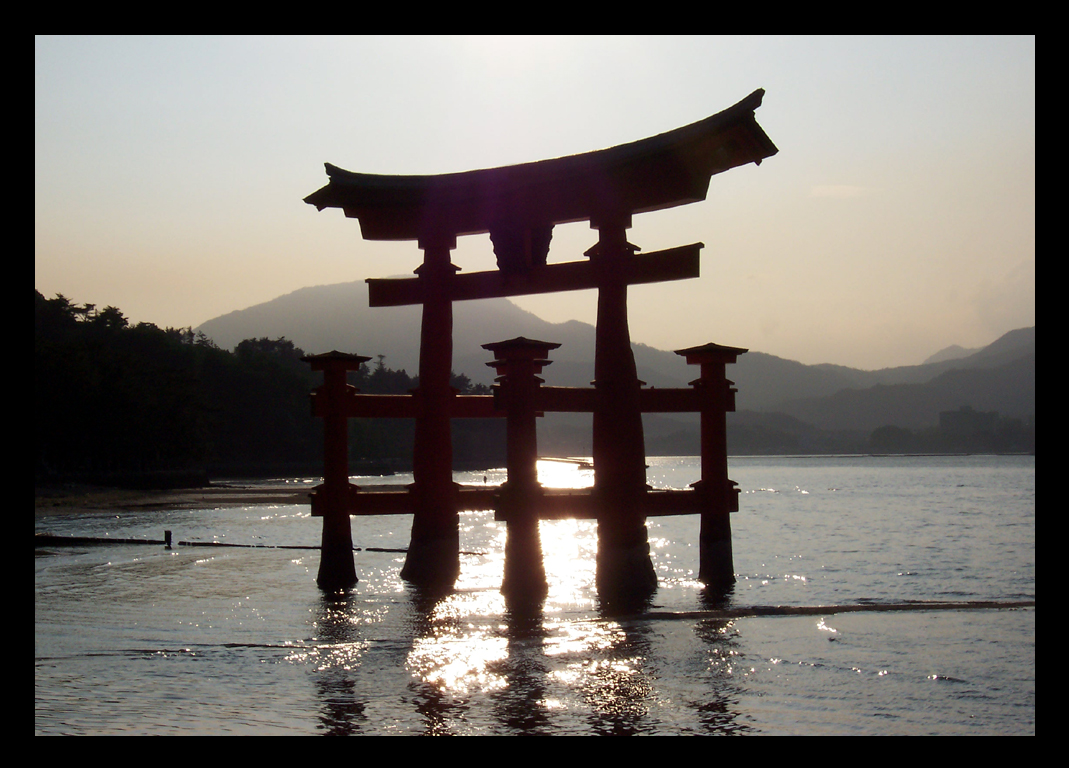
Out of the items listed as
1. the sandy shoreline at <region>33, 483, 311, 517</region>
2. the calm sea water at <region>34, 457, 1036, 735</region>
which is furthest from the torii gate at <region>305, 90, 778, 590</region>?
the sandy shoreline at <region>33, 483, 311, 517</region>

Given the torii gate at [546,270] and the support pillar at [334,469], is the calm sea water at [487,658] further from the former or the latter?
the torii gate at [546,270]

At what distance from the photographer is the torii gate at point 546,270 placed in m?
11.0

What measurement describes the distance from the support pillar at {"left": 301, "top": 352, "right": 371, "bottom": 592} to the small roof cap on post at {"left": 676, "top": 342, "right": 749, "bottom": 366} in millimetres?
4336

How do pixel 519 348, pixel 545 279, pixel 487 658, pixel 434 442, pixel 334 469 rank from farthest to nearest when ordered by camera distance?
1. pixel 434 442
2. pixel 334 469
3. pixel 545 279
4. pixel 519 348
5. pixel 487 658

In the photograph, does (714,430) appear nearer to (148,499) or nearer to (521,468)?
(521,468)

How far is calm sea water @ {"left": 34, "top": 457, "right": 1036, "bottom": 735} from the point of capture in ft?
22.0

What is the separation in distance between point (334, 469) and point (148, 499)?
36.8m

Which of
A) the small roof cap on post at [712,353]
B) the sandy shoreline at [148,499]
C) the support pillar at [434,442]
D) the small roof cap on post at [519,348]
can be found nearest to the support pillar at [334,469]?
the support pillar at [434,442]

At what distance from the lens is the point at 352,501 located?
41.8 feet

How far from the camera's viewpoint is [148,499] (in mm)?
45281

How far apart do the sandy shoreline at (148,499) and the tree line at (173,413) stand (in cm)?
265

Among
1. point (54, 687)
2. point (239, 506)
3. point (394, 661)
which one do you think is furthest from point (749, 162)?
point (239, 506)

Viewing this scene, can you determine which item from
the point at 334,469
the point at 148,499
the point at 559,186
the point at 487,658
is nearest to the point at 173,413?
the point at 148,499

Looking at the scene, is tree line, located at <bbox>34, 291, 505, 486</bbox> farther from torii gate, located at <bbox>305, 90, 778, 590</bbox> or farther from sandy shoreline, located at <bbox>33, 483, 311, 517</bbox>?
torii gate, located at <bbox>305, 90, 778, 590</bbox>
